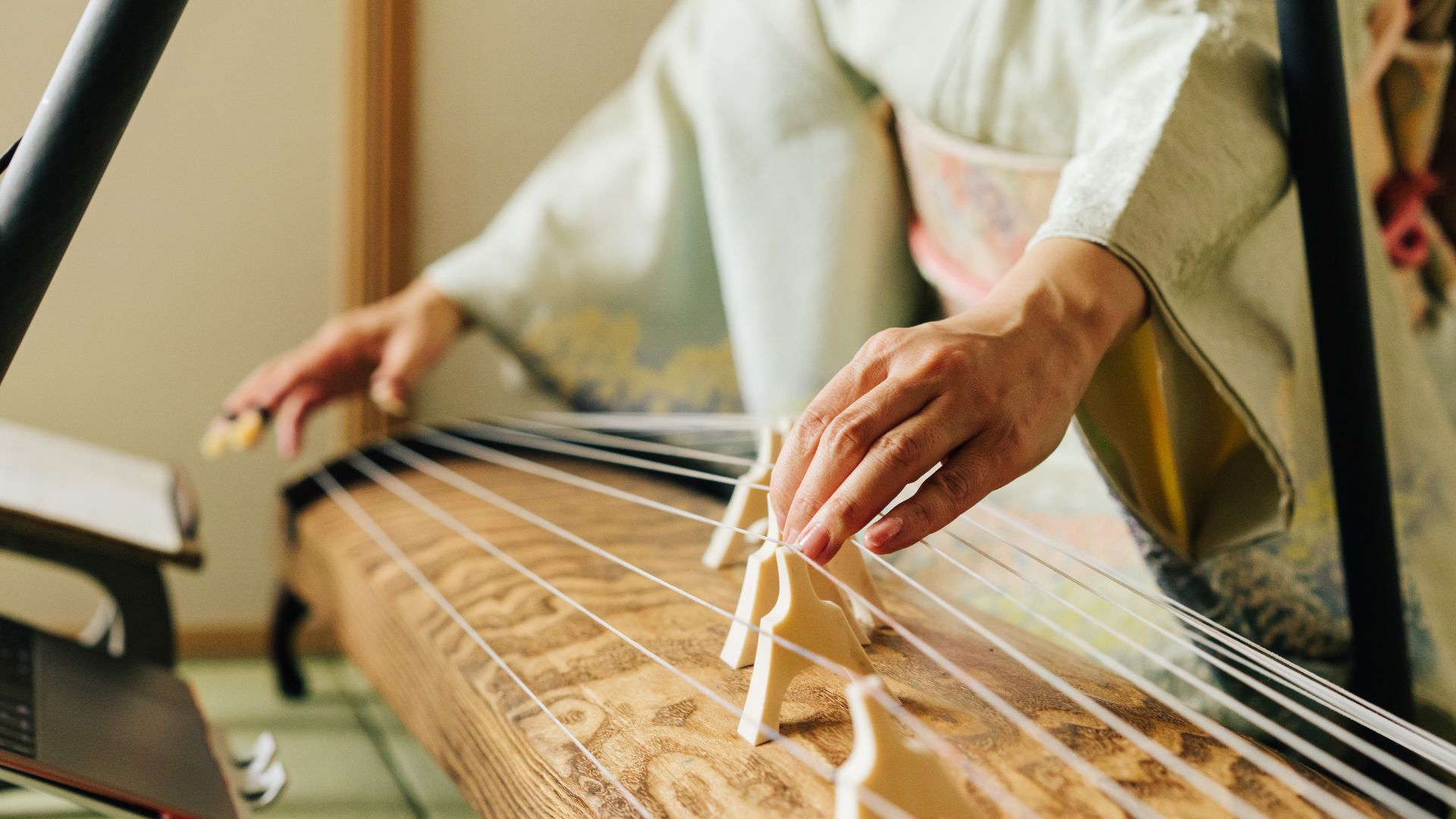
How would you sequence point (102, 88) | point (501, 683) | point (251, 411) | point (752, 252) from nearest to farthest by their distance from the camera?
point (102, 88) < point (501, 683) < point (752, 252) < point (251, 411)

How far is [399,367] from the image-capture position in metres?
1.37

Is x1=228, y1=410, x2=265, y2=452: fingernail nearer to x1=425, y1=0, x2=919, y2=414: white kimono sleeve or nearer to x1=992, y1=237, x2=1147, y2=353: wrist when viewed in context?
x1=425, y1=0, x2=919, y2=414: white kimono sleeve

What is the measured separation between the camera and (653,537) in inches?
40.1

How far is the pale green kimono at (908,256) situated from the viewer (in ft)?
2.43

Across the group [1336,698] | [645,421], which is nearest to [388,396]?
[645,421]

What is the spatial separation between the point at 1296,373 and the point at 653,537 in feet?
1.79

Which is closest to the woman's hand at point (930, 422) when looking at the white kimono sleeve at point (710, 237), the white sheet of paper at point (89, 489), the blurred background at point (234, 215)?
the white kimono sleeve at point (710, 237)

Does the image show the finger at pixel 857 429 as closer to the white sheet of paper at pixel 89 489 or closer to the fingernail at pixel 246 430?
the white sheet of paper at pixel 89 489

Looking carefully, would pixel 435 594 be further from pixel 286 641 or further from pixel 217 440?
pixel 286 641

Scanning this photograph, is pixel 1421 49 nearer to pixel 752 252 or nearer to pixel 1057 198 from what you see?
pixel 1057 198

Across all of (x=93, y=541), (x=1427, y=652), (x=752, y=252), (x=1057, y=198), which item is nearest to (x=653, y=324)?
(x=752, y=252)

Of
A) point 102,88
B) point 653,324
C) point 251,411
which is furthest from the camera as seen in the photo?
point 653,324

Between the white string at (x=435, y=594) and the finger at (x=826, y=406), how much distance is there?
0.49 ft

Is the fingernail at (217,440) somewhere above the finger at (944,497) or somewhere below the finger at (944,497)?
below
